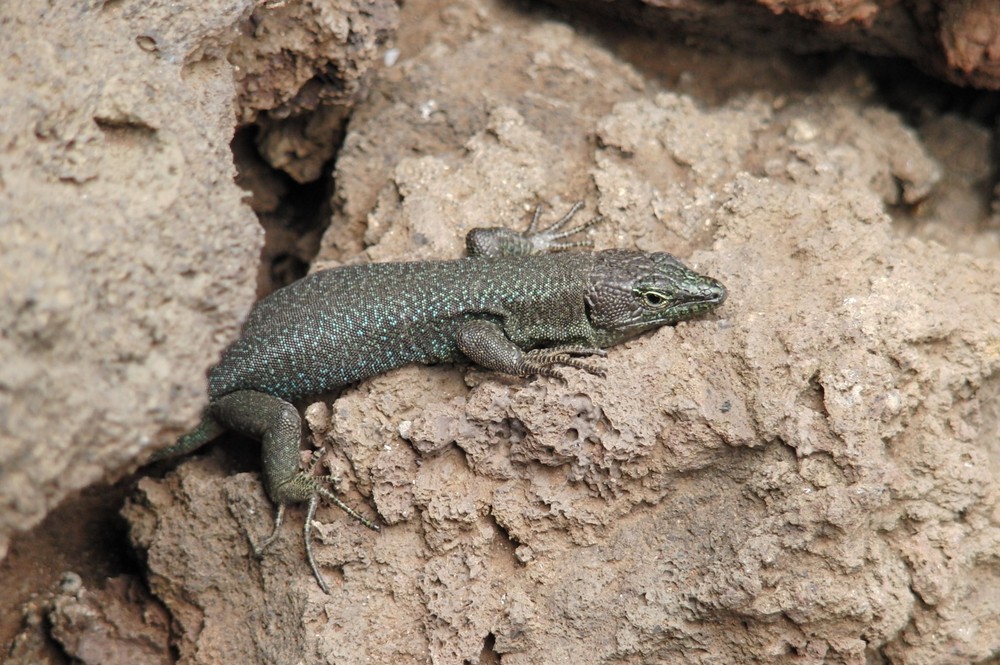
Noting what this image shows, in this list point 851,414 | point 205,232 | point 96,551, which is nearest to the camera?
point 205,232

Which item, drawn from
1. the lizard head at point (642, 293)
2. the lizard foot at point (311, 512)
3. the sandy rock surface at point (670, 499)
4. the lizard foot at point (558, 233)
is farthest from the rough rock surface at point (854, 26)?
the lizard foot at point (311, 512)

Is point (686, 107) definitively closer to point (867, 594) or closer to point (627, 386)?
point (627, 386)

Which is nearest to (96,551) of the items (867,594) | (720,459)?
(720,459)

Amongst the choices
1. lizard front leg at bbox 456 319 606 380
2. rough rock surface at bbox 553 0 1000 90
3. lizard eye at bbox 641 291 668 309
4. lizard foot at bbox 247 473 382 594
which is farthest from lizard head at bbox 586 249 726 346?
rough rock surface at bbox 553 0 1000 90

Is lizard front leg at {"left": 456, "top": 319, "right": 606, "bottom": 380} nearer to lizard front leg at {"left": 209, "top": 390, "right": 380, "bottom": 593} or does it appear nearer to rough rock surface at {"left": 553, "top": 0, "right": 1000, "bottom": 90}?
lizard front leg at {"left": 209, "top": 390, "right": 380, "bottom": 593}

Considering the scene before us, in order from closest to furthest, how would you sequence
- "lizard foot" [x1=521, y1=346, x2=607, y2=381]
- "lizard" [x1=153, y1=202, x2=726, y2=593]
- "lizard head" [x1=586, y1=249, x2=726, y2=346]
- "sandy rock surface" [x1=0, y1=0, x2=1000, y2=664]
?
"sandy rock surface" [x1=0, y1=0, x2=1000, y2=664]
"lizard foot" [x1=521, y1=346, x2=607, y2=381]
"lizard head" [x1=586, y1=249, x2=726, y2=346]
"lizard" [x1=153, y1=202, x2=726, y2=593]
